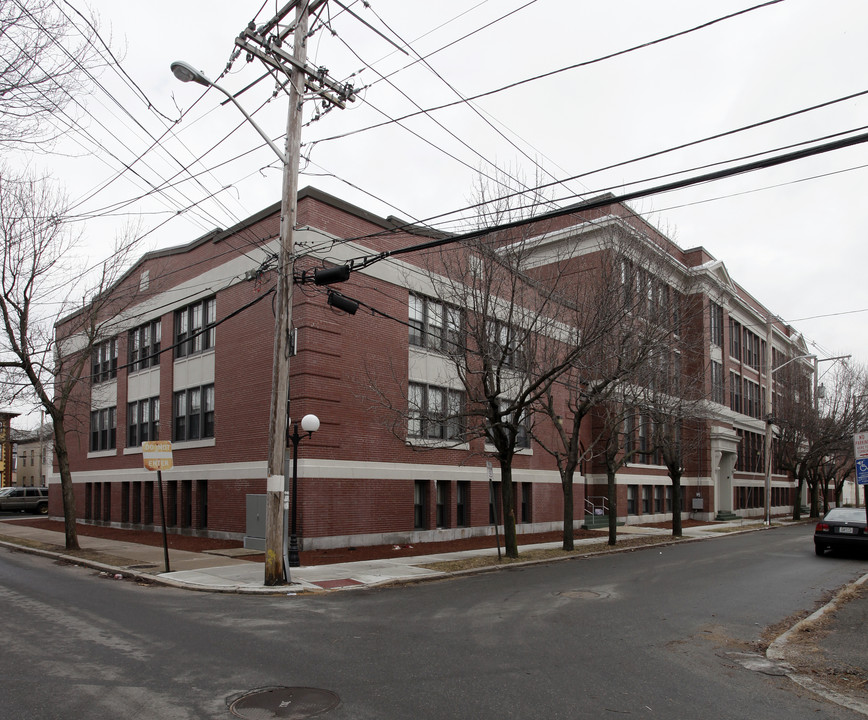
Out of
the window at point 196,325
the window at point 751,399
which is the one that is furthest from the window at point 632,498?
the window at point 196,325

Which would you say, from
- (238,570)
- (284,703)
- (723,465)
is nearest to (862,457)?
(284,703)

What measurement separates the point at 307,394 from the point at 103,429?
697 inches

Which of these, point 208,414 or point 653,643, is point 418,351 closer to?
point 208,414

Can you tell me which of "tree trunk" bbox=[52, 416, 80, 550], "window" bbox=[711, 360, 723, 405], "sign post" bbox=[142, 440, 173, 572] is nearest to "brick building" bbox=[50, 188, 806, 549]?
"tree trunk" bbox=[52, 416, 80, 550]

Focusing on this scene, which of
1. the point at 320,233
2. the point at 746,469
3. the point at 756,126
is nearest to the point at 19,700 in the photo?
the point at 756,126

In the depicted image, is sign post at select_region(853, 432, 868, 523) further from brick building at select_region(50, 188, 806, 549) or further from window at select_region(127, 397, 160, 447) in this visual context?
window at select_region(127, 397, 160, 447)

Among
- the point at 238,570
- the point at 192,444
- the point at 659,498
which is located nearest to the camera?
the point at 238,570

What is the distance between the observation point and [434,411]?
20.0 meters

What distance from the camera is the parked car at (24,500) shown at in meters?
42.8

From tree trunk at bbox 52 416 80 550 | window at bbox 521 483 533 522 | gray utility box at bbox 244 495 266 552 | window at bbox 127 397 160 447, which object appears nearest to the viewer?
gray utility box at bbox 244 495 266 552

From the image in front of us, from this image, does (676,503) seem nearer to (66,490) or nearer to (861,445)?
(861,445)

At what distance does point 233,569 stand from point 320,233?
1001cm

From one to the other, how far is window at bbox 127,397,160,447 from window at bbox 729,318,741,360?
37.6 meters

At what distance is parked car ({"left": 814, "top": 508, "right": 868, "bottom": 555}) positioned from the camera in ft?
65.3
